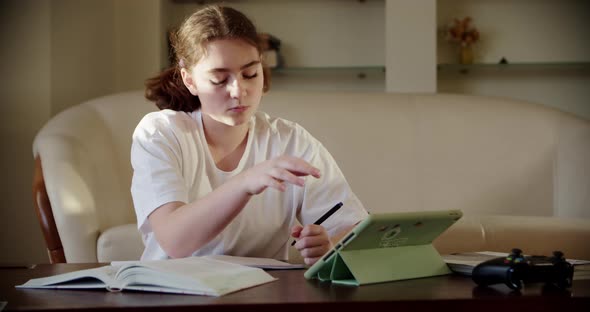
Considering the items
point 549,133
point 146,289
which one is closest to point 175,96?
point 146,289

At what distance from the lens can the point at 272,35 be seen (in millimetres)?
3908

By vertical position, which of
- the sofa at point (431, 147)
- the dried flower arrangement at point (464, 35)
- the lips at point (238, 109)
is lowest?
the sofa at point (431, 147)

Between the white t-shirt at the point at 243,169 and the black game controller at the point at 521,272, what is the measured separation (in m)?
0.60

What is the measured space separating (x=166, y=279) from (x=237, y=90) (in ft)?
2.08

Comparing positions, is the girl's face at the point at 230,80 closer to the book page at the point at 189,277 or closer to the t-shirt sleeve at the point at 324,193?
the t-shirt sleeve at the point at 324,193

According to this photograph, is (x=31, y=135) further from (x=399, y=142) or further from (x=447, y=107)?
(x=447, y=107)

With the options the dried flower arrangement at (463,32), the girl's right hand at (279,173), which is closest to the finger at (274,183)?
the girl's right hand at (279,173)

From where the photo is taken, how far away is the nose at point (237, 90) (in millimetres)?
1552

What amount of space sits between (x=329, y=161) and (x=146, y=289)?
81 centimetres

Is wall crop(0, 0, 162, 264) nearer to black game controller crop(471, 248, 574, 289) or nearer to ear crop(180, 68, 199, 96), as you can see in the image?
ear crop(180, 68, 199, 96)

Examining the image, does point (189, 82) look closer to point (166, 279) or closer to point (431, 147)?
point (166, 279)

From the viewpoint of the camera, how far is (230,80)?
1.58 meters

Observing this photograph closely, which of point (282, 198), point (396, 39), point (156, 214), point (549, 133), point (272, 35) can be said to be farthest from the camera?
point (272, 35)

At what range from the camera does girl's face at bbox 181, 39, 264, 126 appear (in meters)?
1.57
